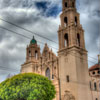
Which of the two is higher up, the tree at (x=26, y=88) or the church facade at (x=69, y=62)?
the church facade at (x=69, y=62)

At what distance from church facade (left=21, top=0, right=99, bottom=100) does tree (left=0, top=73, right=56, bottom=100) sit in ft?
22.5

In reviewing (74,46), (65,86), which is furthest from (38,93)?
(74,46)

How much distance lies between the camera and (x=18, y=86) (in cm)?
2692


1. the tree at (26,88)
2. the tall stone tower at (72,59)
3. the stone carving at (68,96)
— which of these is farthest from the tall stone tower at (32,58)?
the tree at (26,88)

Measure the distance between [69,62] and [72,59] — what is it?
870 mm

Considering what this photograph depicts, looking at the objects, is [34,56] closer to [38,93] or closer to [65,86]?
[65,86]

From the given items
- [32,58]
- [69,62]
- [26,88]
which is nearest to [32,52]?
[32,58]

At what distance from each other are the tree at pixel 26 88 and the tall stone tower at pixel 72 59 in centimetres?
657

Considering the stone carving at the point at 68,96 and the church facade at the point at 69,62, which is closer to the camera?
the stone carving at the point at 68,96

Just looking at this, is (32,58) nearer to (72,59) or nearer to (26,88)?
(72,59)

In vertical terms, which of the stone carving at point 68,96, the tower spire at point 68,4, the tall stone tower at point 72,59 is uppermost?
the tower spire at point 68,4

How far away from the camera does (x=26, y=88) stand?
26562mm

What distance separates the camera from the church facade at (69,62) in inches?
1351

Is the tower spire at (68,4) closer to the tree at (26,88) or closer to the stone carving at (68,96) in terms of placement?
the stone carving at (68,96)
